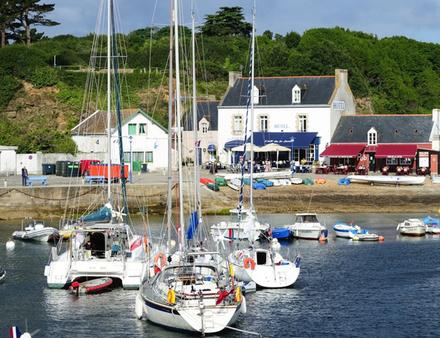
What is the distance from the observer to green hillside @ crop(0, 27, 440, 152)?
302ft

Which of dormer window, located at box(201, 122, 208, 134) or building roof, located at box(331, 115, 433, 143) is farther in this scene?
dormer window, located at box(201, 122, 208, 134)

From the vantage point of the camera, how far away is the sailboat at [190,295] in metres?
29.5

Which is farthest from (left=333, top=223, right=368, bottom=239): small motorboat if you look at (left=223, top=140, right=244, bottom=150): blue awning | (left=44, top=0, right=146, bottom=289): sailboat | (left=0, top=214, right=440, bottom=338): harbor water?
(left=223, top=140, right=244, bottom=150): blue awning

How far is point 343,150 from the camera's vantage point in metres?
76.4

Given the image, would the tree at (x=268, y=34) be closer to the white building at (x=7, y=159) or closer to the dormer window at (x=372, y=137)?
the dormer window at (x=372, y=137)

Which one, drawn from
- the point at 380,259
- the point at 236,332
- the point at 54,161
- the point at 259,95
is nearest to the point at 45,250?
the point at 380,259

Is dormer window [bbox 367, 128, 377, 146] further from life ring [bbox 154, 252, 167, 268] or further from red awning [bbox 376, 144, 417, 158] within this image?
life ring [bbox 154, 252, 167, 268]

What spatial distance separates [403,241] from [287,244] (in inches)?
242

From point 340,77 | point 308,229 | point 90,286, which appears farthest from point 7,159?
point 90,286

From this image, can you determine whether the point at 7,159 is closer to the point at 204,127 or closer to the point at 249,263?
the point at 204,127

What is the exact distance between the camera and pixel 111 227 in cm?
3888

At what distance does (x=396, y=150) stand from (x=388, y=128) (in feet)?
10.0

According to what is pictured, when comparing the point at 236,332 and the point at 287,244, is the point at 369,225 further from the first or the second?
the point at 236,332

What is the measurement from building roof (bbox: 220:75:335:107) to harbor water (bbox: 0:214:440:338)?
3248cm
